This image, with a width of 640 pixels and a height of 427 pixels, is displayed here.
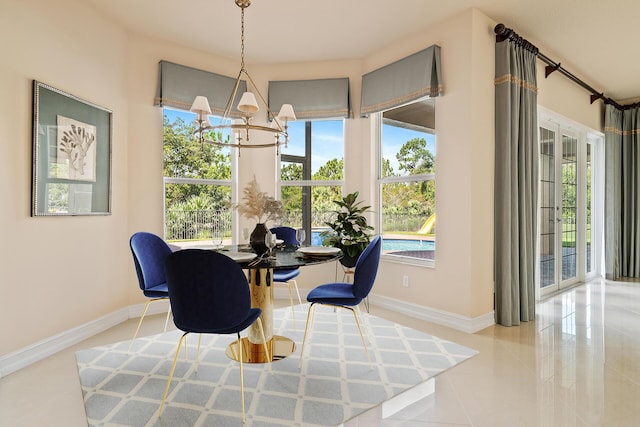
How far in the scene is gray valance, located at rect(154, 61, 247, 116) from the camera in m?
3.71

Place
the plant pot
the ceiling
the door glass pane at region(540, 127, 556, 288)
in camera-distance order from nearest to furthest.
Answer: the plant pot, the ceiling, the door glass pane at region(540, 127, 556, 288)

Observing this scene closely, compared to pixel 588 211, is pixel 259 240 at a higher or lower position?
lower

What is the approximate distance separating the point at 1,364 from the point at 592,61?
6.54 meters

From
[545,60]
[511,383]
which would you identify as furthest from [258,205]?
[545,60]

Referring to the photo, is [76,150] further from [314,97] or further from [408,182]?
[408,182]

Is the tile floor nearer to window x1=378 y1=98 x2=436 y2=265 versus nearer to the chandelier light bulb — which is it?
window x1=378 y1=98 x2=436 y2=265

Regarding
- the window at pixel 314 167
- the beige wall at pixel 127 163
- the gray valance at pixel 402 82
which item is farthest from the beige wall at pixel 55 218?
the gray valance at pixel 402 82

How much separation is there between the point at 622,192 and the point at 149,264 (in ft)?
22.5

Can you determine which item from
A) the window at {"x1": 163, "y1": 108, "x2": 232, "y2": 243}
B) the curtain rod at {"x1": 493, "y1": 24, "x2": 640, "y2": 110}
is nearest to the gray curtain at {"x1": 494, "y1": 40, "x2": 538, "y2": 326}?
the curtain rod at {"x1": 493, "y1": 24, "x2": 640, "y2": 110}

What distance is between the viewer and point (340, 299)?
2473 millimetres

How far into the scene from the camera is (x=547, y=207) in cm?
441

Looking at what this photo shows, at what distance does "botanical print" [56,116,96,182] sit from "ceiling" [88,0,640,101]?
113cm

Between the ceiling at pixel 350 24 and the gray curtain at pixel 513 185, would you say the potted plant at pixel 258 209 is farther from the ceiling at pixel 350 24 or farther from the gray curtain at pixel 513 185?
the gray curtain at pixel 513 185

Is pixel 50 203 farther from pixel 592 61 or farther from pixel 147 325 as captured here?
pixel 592 61
